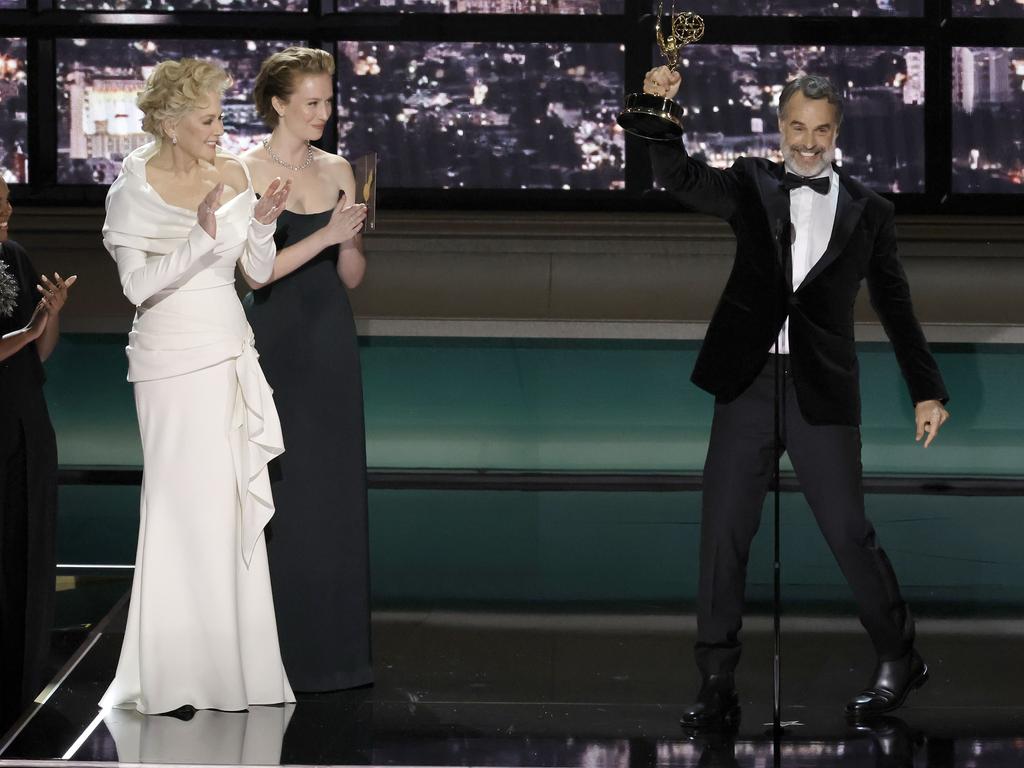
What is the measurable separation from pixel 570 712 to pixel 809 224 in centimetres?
133

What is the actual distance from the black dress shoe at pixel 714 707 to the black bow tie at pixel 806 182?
120cm

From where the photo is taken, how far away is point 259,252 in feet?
12.8

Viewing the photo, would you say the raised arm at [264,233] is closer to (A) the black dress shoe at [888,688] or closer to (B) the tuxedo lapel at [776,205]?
(B) the tuxedo lapel at [776,205]

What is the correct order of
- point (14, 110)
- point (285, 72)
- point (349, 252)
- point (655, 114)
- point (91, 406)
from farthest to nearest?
point (14, 110)
point (91, 406)
point (349, 252)
point (285, 72)
point (655, 114)

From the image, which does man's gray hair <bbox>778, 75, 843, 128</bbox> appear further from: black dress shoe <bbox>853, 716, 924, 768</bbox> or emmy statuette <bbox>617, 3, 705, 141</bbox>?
black dress shoe <bbox>853, 716, 924, 768</bbox>

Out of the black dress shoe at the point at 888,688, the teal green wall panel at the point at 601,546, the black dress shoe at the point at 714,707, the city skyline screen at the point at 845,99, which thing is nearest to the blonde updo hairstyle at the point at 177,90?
the black dress shoe at the point at 714,707

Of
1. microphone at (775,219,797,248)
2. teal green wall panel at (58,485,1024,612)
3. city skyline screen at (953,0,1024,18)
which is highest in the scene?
city skyline screen at (953,0,1024,18)

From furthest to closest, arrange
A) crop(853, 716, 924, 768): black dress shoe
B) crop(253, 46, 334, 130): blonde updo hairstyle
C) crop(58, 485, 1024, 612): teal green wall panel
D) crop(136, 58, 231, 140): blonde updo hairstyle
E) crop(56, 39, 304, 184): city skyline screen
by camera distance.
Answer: crop(56, 39, 304, 184): city skyline screen < crop(58, 485, 1024, 612): teal green wall panel < crop(253, 46, 334, 130): blonde updo hairstyle < crop(136, 58, 231, 140): blonde updo hairstyle < crop(853, 716, 924, 768): black dress shoe

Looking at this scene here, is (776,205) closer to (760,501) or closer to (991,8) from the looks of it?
(760,501)

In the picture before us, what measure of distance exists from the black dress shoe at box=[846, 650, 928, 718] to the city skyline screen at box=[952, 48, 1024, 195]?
4.12 metres

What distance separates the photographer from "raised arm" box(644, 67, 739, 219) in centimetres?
379

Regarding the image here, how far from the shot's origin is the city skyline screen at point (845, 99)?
756 centimetres

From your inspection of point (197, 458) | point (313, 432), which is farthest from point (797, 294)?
point (197, 458)

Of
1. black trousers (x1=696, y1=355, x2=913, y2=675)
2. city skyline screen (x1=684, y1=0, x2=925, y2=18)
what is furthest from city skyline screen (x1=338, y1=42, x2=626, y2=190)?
black trousers (x1=696, y1=355, x2=913, y2=675)
